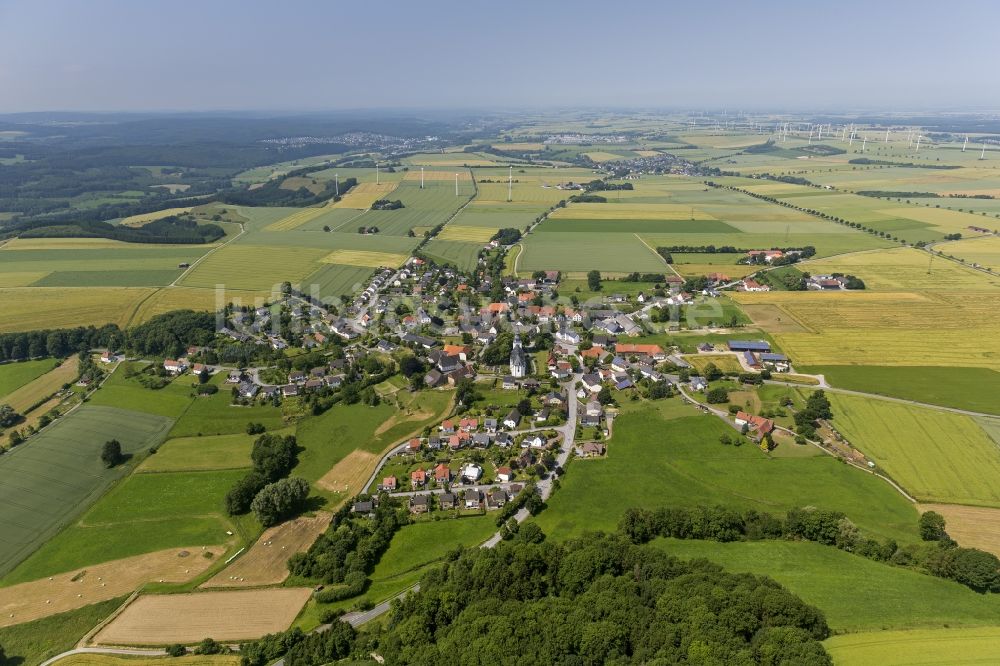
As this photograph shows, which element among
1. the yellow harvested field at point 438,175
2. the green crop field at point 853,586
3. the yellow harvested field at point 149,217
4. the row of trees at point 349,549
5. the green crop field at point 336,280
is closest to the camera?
the green crop field at point 853,586

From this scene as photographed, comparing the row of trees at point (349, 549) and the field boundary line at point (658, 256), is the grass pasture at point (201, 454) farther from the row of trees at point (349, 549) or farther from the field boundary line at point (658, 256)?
the field boundary line at point (658, 256)

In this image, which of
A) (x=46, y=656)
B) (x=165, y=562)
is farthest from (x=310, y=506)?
(x=46, y=656)

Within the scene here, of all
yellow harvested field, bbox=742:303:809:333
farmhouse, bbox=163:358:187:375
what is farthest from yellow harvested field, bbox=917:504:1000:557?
farmhouse, bbox=163:358:187:375

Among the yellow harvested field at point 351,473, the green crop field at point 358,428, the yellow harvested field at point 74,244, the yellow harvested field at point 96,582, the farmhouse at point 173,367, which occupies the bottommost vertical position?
the yellow harvested field at point 96,582

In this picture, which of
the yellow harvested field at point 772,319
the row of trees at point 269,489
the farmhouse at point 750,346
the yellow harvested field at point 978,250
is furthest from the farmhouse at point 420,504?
the yellow harvested field at point 978,250

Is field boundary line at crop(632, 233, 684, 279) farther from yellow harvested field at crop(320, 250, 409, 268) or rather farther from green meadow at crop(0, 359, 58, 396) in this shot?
green meadow at crop(0, 359, 58, 396)

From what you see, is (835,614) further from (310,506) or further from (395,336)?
(395,336)
